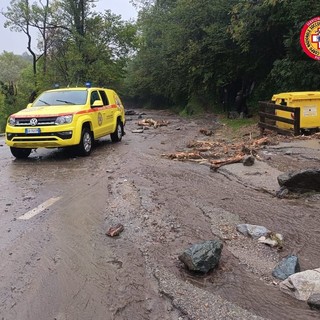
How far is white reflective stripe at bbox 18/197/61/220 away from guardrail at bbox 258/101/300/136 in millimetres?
7393

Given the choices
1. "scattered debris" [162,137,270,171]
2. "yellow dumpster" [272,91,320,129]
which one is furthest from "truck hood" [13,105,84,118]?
"yellow dumpster" [272,91,320,129]

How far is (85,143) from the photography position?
10.4 metres

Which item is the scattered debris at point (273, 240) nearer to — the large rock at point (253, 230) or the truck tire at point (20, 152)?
the large rock at point (253, 230)

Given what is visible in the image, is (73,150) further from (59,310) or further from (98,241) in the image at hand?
(59,310)

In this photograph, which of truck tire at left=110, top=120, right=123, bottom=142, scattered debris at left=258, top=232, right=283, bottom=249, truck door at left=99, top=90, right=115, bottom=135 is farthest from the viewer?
truck tire at left=110, top=120, right=123, bottom=142

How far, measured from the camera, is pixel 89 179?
7711mm

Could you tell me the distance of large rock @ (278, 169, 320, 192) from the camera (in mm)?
6031

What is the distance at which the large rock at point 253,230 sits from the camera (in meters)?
4.64

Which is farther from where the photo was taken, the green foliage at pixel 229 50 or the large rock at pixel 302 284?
the green foliage at pixel 229 50

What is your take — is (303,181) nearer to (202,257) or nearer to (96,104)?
(202,257)

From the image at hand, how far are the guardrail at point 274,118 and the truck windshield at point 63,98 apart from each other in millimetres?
5656

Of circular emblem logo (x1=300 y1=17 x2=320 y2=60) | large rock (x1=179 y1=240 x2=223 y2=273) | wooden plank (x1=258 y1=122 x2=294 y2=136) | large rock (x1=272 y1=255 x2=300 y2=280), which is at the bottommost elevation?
wooden plank (x1=258 y1=122 x2=294 y2=136)

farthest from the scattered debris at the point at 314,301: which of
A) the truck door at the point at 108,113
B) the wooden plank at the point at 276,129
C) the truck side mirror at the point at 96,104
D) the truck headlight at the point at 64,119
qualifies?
the truck door at the point at 108,113

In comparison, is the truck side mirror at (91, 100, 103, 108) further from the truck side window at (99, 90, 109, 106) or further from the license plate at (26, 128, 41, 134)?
the license plate at (26, 128, 41, 134)
